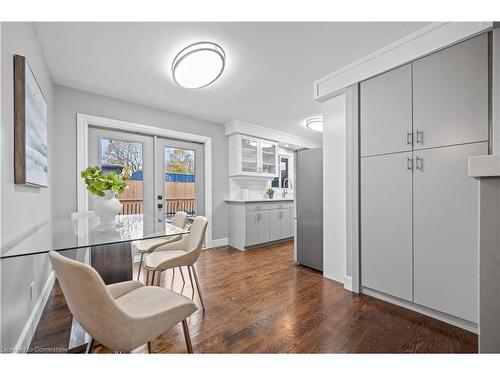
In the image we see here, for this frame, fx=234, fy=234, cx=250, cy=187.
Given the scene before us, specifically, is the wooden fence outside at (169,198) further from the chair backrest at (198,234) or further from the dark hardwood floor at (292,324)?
the chair backrest at (198,234)

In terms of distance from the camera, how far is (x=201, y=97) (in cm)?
326

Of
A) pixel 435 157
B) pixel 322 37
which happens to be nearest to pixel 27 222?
pixel 322 37

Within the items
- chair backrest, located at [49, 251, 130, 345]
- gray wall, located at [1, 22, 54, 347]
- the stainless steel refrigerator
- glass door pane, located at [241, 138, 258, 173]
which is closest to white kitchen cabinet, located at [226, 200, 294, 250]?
glass door pane, located at [241, 138, 258, 173]

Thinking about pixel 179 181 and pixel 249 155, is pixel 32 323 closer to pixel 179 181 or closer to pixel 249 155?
pixel 179 181

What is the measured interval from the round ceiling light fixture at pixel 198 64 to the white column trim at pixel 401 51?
1.20 metres

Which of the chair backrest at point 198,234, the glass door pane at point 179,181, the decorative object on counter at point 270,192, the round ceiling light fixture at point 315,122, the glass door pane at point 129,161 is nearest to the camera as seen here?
the chair backrest at point 198,234

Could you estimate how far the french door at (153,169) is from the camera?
3.28 meters

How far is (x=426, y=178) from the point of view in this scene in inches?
74.3

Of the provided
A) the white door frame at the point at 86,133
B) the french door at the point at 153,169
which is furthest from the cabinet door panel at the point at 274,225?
the white door frame at the point at 86,133

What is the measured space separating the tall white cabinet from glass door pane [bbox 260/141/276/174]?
8.65ft

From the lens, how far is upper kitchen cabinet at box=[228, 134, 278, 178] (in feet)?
14.4

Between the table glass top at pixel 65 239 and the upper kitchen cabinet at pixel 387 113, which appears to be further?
the upper kitchen cabinet at pixel 387 113

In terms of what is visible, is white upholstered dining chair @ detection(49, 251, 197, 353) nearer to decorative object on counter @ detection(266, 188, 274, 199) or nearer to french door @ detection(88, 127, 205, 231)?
french door @ detection(88, 127, 205, 231)
